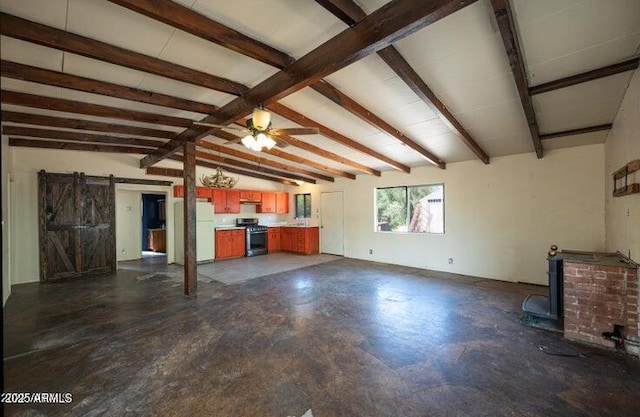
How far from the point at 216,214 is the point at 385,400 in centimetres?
700

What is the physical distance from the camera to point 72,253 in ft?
20.1

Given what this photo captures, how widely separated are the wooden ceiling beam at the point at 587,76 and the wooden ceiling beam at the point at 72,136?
6062 millimetres

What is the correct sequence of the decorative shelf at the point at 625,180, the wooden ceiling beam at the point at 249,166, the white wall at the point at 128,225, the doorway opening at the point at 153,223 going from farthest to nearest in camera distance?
the doorway opening at the point at 153,223, the white wall at the point at 128,225, the wooden ceiling beam at the point at 249,166, the decorative shelf at the point at 625,180

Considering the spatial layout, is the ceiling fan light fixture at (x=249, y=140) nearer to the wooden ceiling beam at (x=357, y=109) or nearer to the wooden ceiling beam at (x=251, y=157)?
the wooden ceiling beam at (x=357, y=109)

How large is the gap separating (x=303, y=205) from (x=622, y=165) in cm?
755

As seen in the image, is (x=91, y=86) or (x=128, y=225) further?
(x=128, y=225)

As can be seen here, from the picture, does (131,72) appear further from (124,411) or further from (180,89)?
(124,411)

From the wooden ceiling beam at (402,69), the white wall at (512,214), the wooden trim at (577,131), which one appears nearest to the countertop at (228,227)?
the white wall at (512,214)

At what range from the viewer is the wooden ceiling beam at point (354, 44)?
2125 mm

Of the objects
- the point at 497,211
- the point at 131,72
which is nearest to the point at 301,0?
the point at 131,72

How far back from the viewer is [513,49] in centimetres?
257

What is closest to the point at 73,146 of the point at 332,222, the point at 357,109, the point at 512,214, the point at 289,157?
the point at 289,157

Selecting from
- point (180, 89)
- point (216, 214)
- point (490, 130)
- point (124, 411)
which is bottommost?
point (124, 411)

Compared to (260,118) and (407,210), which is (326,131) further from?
(407,210)
